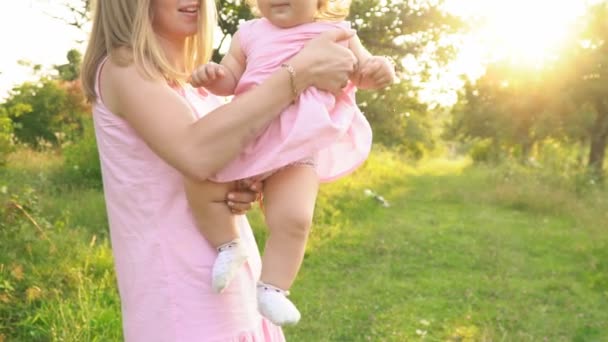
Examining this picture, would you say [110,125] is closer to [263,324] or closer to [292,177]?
[292,177]

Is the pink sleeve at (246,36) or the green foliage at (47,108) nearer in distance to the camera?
the pink sleeve at (246,36)

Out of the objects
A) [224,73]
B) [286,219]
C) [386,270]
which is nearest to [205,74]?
[224,73]

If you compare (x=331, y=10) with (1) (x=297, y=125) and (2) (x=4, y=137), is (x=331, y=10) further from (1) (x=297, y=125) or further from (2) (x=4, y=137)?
(2) (x=4, y=137)

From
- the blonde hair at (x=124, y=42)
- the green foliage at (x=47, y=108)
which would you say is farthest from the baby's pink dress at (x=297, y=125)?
the green foliage at (x=47, y=108)

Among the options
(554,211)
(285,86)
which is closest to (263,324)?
(285,86)

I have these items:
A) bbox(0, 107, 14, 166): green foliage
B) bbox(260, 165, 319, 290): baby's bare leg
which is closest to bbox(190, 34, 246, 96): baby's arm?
bbox(260, 165, 319, 290): baby's bare leg

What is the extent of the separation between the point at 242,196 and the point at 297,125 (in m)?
0.22

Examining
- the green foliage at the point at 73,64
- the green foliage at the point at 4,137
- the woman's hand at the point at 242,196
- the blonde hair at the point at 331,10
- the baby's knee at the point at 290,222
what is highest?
the blonde hair at the point at 331,10

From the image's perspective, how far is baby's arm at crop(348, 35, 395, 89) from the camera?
179cm

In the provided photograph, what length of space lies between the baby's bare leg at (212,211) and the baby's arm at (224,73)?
31 centimetres

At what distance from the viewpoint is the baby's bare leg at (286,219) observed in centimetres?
171

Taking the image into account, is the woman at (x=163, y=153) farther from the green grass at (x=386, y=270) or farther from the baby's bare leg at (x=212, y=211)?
the green grass at (x=386, y=270)

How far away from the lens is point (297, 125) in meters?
1.63

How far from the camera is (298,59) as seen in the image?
167 cm
